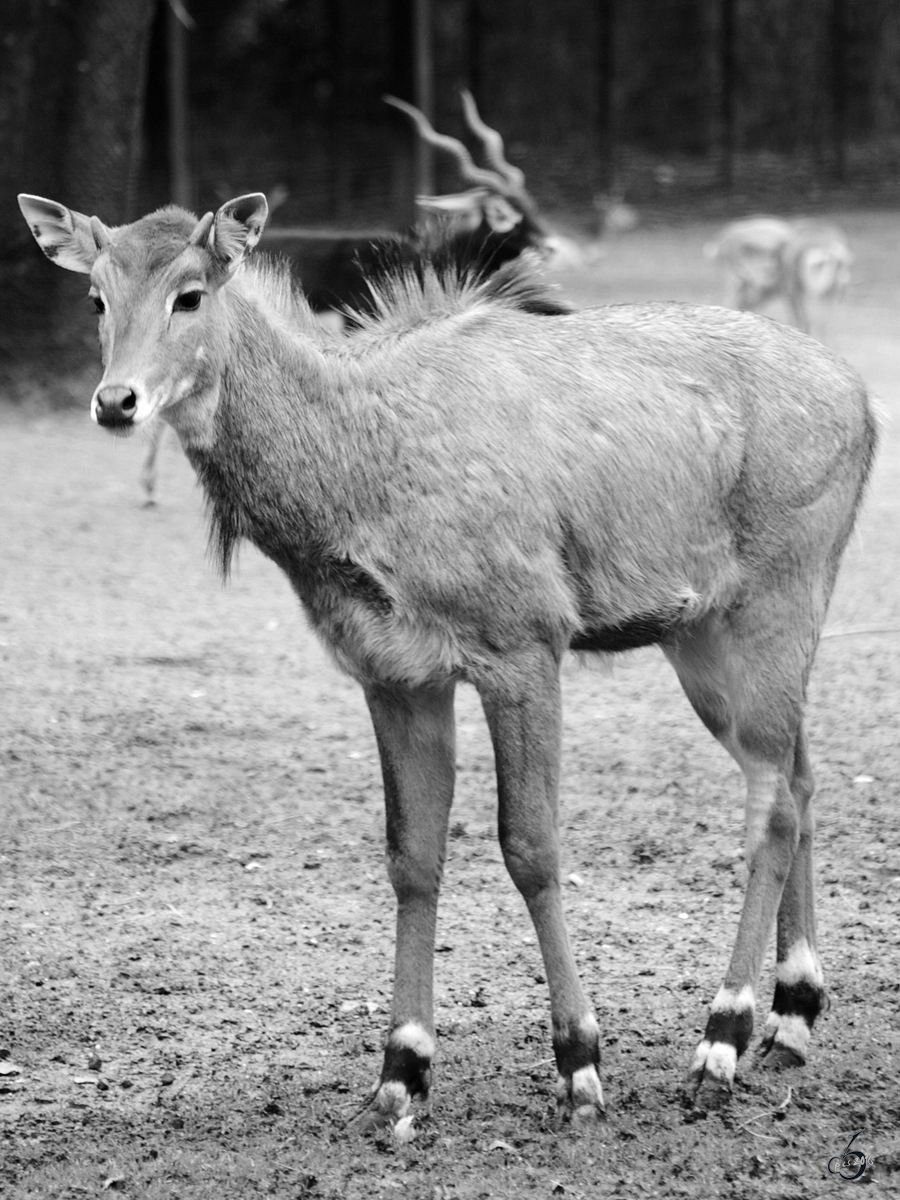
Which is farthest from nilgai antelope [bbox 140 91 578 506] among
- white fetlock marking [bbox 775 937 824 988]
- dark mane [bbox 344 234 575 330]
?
white fetlock marking [bbox 775 937 824 988]

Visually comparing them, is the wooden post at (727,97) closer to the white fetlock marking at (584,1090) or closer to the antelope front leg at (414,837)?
the antelope front leg at (414,837)

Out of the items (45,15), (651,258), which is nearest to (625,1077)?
(45,15)

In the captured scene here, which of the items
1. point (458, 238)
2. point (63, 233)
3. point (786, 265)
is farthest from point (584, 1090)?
point (786, 265)

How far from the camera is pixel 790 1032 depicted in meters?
4.27

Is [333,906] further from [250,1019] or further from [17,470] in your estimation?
[17,470]

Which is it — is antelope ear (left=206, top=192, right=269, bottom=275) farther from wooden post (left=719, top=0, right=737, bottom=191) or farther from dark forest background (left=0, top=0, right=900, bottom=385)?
wooden post (left=719, top=0, right=737, bottom=191)

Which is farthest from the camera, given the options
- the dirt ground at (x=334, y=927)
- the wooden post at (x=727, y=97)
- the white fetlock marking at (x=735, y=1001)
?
the wooden post at (x=727, y=97)

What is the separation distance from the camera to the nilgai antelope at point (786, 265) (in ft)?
52.9

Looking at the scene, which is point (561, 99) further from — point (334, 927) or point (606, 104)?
point (334, 927)

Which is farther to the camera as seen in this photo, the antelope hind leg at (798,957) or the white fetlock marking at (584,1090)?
the antelope hind leg at (798,957)

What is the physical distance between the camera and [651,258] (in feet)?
69.1

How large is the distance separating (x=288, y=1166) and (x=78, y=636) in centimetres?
Result: 473

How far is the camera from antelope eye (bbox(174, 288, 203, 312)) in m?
3.73

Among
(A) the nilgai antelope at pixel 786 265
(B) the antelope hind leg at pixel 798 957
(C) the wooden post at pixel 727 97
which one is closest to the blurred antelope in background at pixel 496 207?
(A) the nilgai antelope at pixel 786 265
